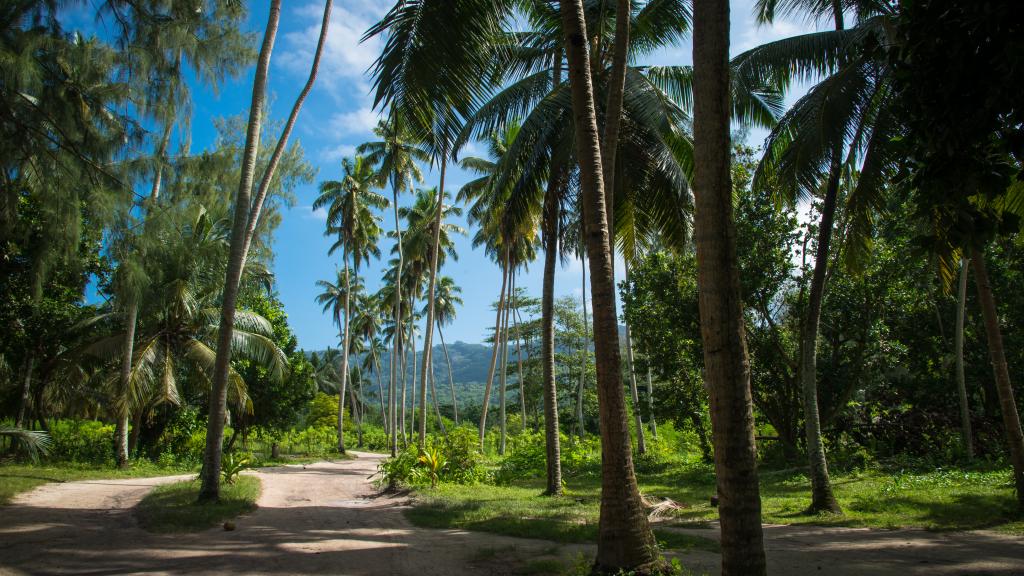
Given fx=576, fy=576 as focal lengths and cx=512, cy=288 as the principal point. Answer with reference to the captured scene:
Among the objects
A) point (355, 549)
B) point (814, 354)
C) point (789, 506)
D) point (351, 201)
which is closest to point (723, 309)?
point (355, 549)

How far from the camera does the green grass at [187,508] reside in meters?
8.28

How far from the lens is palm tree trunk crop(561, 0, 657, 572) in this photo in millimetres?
5387

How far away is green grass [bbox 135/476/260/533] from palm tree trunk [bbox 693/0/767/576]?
24.8ft

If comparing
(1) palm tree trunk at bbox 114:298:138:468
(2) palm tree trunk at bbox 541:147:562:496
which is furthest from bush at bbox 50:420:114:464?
(2) palm tree trunk at bbox 541:147:562:496

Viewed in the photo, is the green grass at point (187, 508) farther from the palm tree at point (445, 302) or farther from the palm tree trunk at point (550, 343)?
the palm tree at point (445, 302)

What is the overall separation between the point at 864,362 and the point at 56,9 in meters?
19.3

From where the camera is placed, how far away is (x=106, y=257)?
9.23m

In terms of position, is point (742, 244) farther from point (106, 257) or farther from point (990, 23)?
point (106, 257)

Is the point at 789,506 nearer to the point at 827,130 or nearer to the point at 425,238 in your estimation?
the point at 827,130

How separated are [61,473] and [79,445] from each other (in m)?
5.10

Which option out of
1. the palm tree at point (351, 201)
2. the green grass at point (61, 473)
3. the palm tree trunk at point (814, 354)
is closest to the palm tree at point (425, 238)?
the palm tree at point (351, 201)

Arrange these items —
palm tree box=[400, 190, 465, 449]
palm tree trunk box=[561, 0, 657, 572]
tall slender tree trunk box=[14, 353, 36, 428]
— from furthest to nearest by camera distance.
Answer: palm tree box=[400, 190, 465, 449] → tall slender tree trunk box=[14, 353, 36, 428] → palm tree trunk box=[561, 0, 657, 572]

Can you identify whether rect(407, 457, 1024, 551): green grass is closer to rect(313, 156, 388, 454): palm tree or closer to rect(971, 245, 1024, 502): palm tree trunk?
rect(971, 245, 1024, 502): palm tree trunk

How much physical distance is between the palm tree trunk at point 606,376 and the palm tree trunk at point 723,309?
72.9 inches
